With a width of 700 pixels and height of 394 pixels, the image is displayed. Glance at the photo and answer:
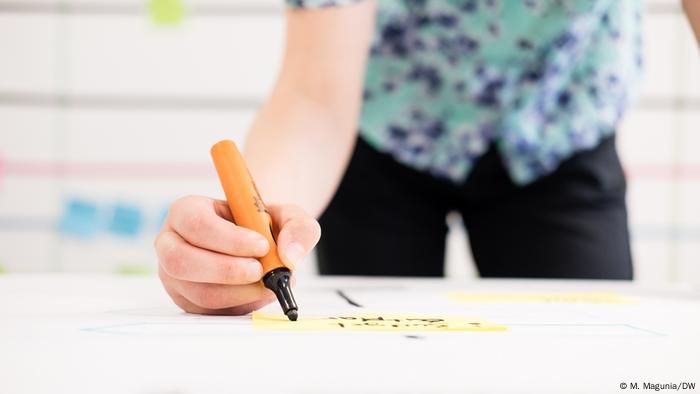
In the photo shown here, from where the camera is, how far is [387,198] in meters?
1.17

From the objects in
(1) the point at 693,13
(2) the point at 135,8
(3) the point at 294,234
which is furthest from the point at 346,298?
(2) the point at 135,8

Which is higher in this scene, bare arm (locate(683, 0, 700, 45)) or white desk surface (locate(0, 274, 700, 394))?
bare arm (locate(683, 0, 700, 45))

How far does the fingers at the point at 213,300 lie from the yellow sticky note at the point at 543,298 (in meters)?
0.22

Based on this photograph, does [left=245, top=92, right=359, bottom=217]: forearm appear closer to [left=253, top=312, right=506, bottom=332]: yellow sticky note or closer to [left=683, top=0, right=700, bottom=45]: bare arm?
[left=253, top=312, right=506, bottom=332]: yellow sticky note

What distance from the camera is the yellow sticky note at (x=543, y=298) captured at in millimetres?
746

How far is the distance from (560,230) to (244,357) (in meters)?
0.78

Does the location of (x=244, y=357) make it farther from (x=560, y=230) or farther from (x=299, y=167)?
(x=560, y=230)

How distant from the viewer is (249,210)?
639mm

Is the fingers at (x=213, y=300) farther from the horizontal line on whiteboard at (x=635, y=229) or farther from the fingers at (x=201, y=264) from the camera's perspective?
the horizontal line on whiteboard at (x=635, y=229)

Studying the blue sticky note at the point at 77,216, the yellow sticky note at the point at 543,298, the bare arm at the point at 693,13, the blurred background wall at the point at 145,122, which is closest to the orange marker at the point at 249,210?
the yellow sticky note at the point at 543,298

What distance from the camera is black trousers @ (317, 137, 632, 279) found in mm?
1131

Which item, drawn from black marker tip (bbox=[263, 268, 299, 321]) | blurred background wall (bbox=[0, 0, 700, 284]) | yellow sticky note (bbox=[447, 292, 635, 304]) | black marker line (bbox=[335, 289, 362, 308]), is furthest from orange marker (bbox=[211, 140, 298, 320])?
blurred background wall (bbox=[0, 0, 700, 284])

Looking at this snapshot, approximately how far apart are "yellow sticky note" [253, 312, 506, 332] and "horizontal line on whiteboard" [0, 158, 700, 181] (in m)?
2.11

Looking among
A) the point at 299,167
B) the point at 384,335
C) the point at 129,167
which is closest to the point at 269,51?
the point at 129,167
